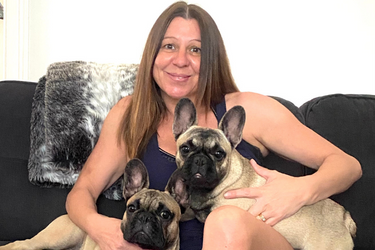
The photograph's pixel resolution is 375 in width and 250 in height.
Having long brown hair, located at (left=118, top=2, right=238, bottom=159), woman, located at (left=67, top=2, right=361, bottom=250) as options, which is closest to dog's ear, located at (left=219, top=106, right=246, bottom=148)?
woman, located at (left=67, top=2, right=361, bottom=250)

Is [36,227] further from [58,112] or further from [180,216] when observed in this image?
[180,216]

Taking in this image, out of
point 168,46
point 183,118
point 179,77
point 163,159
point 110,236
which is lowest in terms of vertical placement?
point 110,236

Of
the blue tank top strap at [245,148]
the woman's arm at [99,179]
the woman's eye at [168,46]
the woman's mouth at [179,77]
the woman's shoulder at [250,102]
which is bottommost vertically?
the woman's arm at [99,179]

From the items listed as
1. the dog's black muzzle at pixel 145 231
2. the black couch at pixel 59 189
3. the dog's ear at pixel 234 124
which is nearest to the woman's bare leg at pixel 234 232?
the dog's black muzzle at pixel 145 231

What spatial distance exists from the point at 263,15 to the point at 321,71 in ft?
1.87

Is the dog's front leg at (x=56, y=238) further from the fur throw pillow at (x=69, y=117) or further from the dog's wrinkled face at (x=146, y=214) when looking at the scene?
the dog's wrinkled face at (x=146, y=214)

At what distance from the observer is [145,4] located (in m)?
2.85

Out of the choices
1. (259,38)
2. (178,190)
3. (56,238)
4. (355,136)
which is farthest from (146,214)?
(259,38)

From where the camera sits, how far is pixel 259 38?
2836 millimetres

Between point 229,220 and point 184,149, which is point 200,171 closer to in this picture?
point 184,149

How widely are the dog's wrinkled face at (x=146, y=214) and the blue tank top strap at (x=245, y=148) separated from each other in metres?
0.38

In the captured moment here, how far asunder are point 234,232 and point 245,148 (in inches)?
24.8

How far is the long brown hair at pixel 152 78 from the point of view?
1.82 m

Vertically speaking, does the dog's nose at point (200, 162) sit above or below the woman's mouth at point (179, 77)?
below
